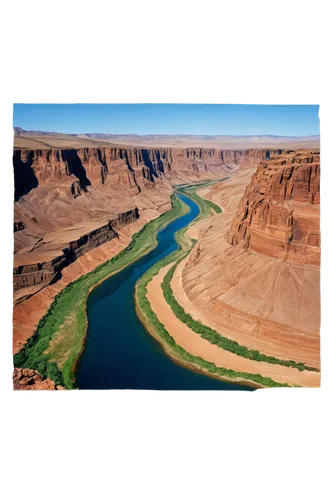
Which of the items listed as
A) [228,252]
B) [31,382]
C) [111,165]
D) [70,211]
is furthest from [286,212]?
[111,165]

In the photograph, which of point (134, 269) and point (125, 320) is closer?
point (125, 320)

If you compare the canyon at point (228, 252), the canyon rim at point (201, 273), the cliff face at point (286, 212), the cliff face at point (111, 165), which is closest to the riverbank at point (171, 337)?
the canyon rim at point (201, 273)

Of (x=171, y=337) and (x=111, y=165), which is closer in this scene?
(x=171, y=337)

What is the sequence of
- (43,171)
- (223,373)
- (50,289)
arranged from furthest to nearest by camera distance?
(43,171), (50,289), (223,373)

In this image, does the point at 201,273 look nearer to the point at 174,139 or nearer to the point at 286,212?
the point at 286,212

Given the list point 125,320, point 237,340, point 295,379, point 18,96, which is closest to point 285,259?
point 237,340

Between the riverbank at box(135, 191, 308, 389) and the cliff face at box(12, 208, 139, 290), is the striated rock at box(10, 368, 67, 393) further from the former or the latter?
the cliff face at box(12, 208, 139, 290)

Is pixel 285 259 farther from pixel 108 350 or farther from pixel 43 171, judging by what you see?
pixel 43 171
